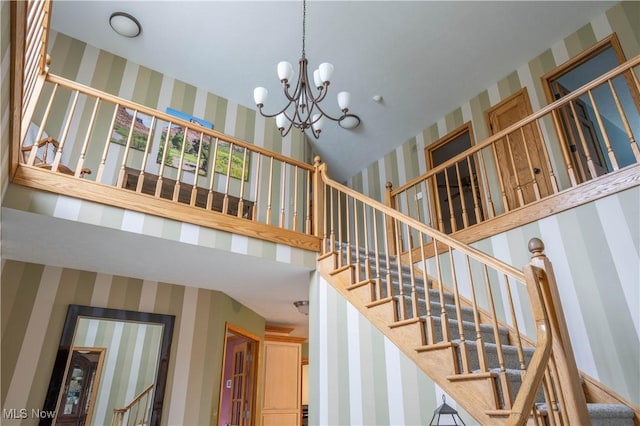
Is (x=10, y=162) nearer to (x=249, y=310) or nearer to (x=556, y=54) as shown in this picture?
(x=249, y=310)

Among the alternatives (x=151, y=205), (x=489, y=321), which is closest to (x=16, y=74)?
(x=151, y=205)

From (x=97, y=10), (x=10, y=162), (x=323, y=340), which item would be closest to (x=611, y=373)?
(x=323, y=340)

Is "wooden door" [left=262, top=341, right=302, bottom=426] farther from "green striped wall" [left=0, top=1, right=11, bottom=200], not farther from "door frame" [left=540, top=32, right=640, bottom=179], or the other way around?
"door frame" [left=540, top=32, right=640, bottom=179]

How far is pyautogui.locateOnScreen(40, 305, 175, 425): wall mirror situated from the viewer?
3.63 metres

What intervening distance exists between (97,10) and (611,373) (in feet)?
20.4

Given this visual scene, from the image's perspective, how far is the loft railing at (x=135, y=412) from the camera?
3.89 m

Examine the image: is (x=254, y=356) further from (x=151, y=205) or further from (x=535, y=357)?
(x=535, y=357)

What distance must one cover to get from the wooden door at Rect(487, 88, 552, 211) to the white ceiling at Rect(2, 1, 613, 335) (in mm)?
497

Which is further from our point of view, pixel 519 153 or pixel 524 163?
pixel 519 153

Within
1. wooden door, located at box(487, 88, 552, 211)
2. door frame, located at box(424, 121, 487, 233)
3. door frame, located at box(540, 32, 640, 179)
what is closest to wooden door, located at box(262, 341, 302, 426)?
door frame, located at box(424, 121, 487, 233)

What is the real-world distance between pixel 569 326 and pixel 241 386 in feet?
15.6

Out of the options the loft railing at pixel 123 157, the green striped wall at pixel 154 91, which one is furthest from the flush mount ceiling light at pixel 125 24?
the loft railing at pixel 123 157

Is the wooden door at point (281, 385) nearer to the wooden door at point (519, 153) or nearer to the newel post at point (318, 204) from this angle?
the newel post at point (318, 204)

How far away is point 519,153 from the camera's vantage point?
467cm
